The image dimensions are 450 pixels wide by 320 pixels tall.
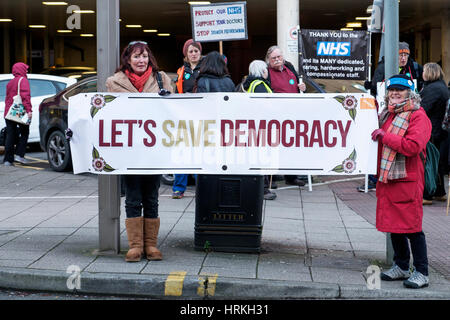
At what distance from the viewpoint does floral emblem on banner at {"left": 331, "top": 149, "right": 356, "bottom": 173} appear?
6.55 meters

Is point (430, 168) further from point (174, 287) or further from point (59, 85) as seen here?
point (59, 85)

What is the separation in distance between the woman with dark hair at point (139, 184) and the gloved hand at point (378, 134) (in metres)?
1.84

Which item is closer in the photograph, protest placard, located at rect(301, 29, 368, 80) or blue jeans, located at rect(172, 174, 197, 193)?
blue jeans, located at rect(172, 174, 197, 193)

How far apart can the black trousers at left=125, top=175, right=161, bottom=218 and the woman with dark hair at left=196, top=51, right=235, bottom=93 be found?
173 cm

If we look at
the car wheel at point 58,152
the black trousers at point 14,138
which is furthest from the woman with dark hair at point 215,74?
the black trousers at point 14,138

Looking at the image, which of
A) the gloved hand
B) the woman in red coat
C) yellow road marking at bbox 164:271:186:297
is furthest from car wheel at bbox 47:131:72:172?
the woman in red coat

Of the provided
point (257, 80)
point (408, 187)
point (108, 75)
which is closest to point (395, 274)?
point (408, 187)

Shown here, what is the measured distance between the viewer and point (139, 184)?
677 centimetres

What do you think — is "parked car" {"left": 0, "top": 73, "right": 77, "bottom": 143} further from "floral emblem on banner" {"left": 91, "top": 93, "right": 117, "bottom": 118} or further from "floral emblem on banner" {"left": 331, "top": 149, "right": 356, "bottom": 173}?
"floral emblem on banner" {"left": 331, "top": 149, "right": 356, "bottom": 173}

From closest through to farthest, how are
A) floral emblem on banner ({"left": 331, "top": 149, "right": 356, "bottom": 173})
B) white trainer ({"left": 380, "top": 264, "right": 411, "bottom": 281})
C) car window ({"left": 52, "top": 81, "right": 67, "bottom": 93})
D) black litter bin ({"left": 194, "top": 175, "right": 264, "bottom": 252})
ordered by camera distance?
white trainer ({"left": 380, "top": 264, "right": 411, "bottom": 281})
floral emblem on banner ({"left": 331, "top": 149, "right": 356, "bottom": 173})
black litter bin ({"left": 194, "top": 175, "right": 264, "bottom": 252})
car window ({"left": 52, "top": 81, "right": 67, "bottom": 93})

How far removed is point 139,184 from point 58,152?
6.95 metres
